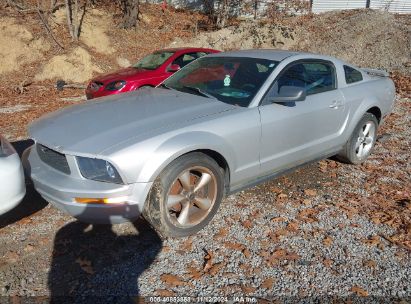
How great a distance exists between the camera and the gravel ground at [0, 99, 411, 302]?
2.93 m

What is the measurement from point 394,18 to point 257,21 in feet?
20.2

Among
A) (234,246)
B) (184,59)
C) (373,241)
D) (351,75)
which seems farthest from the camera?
(184,59)

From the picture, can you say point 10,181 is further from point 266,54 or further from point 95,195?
point 266,54

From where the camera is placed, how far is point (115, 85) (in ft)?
27.6

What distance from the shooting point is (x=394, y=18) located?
17219 mm

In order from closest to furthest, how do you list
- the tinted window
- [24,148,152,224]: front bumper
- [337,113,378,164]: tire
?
[24,148,152,224]: front bumper < the tinted window < [337,113,378,164]: tire

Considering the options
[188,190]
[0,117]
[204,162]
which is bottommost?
[0,117]

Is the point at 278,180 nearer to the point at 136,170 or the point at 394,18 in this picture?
the point at 136,170

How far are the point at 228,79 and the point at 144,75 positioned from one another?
4891mm

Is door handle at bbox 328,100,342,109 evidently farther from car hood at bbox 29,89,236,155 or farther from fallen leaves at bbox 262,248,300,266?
fallen leaves at bbox 262,248,300,266

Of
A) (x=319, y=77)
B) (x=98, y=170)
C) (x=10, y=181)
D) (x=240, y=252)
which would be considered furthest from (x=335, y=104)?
(x=10, y=181)

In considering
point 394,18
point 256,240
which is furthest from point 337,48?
point 256,240

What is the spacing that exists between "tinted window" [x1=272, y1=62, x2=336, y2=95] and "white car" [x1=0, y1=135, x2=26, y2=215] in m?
2.53


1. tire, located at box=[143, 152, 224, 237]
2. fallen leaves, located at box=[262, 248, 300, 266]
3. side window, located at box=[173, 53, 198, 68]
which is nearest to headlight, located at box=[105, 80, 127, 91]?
side window, located at box=[173, 53, 198, 68]
